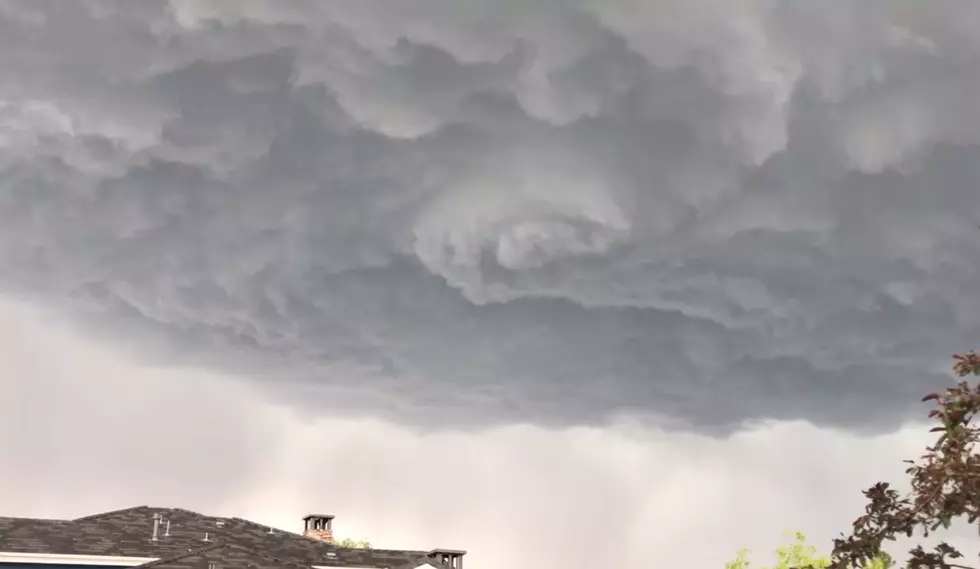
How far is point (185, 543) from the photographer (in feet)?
116

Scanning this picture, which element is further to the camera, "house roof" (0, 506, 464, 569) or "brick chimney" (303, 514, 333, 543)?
"brick chimney" (303, 514, 333, 543)

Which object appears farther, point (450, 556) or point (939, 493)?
point (450, 556)

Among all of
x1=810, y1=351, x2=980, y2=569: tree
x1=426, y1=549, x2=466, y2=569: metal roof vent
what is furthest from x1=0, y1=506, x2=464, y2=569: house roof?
x1=810, y1=351, x2=980, y2=569: tree

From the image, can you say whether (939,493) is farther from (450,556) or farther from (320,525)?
(320,525)

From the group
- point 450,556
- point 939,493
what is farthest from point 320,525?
point 939,493

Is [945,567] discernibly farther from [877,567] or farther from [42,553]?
[877,567]

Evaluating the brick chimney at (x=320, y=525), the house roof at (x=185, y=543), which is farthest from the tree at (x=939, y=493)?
the brick chimney at (x=320, y=525)

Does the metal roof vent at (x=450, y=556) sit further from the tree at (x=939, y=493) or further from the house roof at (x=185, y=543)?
the tree at (x=939, y=493)

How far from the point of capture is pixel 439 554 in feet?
124

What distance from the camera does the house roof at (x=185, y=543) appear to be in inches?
1163

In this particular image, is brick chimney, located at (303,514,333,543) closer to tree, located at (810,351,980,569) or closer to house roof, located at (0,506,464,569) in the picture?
house roof, located at (0,506,464,569)

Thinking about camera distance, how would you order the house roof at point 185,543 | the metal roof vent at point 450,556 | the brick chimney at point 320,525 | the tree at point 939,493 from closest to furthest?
the tree at point 939,493 → the house roof at point 185,543 → the metal roof vent at point 450,556 → the brick chimney at point 320,525

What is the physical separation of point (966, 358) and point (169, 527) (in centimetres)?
3624

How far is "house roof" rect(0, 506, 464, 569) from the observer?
2955cm
